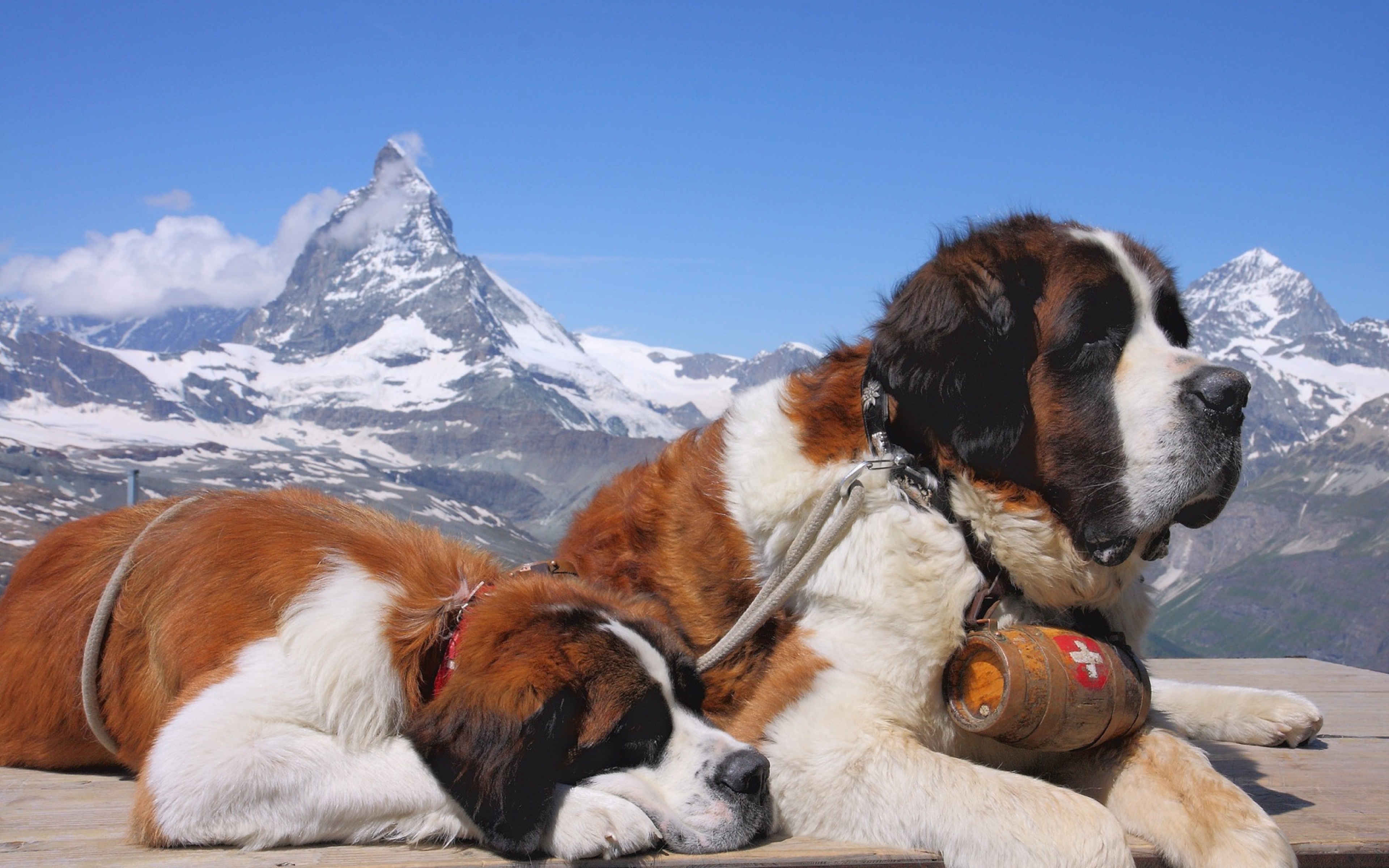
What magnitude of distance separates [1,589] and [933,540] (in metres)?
3.87

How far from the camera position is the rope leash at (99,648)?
3443mm

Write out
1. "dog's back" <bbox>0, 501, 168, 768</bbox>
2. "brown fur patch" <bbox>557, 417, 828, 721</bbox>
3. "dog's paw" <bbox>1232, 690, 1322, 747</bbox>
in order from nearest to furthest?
"brown fur patch" <bbox>557, 417, 828, 721</bbox> < "dog's back" <bbox>0, 501, 168, 768</bbox> < "dog's paw" <bbox>1232, 690, 1322, 747</bbox>

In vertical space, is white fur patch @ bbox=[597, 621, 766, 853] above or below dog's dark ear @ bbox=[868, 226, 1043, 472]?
below

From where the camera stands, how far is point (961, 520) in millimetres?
3225

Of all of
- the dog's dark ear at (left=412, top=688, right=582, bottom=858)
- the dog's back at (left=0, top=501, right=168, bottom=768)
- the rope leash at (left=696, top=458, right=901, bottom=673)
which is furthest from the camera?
the dog's back at (left=0, top=501, right=168, bottom=768)

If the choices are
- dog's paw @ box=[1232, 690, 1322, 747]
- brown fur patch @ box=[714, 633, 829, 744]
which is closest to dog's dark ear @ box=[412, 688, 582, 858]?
brown fur patch @ box=[714, 633, 829, 744]

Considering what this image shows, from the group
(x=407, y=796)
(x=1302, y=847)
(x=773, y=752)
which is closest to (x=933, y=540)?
(x=773, y=752)

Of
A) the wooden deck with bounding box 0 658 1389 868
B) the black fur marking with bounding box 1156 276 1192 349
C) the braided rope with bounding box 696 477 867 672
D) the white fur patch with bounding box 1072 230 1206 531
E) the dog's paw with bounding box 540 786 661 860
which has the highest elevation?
the black fur marking with bounding box 1156 276 1192 349

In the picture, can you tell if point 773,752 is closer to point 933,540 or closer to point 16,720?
point 933,540

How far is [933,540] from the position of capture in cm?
315

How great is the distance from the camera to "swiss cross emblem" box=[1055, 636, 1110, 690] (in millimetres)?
2818

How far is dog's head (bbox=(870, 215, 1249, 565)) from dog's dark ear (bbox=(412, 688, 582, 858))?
1427mm

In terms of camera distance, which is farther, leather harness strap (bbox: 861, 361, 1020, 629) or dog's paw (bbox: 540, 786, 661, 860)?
A: leather harness strap (bbox: 861, 361, 1020, 629)

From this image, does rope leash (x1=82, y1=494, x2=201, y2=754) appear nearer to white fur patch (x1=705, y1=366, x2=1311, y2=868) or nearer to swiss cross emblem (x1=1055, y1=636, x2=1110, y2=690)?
white fur patch (x1=705, y1=366, x2=1311, y2=868)
